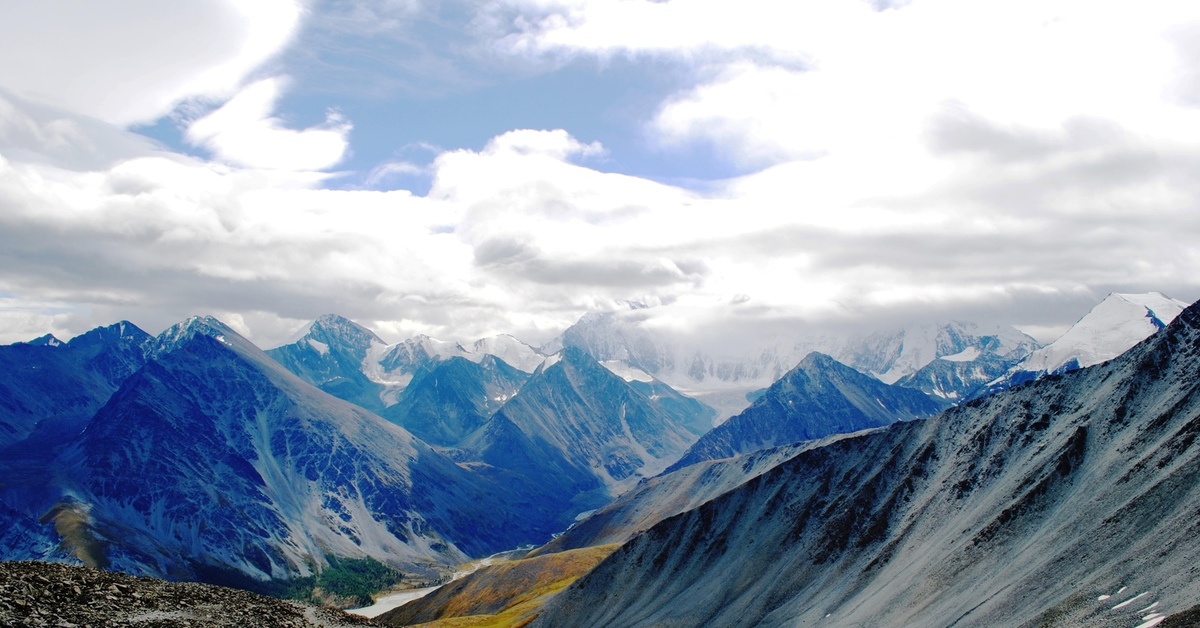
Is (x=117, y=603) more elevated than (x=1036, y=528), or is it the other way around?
(x=117, y=603)

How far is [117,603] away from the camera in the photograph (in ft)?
289

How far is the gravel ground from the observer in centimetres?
7925

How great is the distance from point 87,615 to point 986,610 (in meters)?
115

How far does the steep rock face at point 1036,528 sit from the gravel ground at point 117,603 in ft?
321

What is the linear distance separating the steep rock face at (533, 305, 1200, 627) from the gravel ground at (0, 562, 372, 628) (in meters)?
97.8

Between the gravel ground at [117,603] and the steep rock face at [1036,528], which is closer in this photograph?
the gravel ground at [117,603]

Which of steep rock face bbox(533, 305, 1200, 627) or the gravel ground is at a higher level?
the gravel ground

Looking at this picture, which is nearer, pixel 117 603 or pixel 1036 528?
pixel 117 603

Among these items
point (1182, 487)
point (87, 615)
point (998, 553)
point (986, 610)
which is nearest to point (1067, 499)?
point (998, 553)

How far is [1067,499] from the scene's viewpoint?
149875 mm

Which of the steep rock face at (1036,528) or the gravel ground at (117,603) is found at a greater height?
the gravel ground at (117,603)

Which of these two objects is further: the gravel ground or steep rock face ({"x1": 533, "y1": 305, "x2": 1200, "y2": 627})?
steep rock face ({"x1": 533, "y1": 305, "x2": 1200, "y2": 627})

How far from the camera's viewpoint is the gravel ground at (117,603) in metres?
79.2

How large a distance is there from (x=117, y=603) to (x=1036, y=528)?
455 feet
